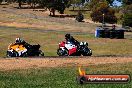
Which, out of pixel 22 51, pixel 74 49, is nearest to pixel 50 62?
pixel 22 51

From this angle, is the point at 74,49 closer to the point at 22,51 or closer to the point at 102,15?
the point at 22,51

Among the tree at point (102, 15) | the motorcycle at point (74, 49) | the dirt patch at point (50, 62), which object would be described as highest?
the dirt patch at point (50, 62)

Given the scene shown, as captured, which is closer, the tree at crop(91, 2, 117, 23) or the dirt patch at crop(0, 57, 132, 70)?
the dirt patch at crop(0, 57, 132, 70)

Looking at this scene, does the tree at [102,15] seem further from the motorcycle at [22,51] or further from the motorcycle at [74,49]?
the motorcycle at [22,51]

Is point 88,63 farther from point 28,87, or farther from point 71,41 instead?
point 28,87

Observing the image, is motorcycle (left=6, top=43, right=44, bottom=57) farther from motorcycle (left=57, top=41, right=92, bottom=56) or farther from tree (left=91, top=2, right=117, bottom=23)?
tree (left=91, top=2, right=117, bottom=23)

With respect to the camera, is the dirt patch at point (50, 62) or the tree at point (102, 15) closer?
the dirt patch at point (50, 62)

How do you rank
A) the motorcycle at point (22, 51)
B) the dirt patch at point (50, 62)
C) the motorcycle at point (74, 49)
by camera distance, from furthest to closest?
the motorcycle at point (74, 49) → the motorcycle at point (22, 51) → the dirt patch at point (50, 62)

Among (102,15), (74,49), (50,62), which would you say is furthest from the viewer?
(102,15)

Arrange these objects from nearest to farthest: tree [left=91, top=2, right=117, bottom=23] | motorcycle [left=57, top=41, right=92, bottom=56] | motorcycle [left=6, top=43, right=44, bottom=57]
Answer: motorcycle [left=6, top=43, right=44, bottom=57]
motorcycle [left=57, top=41, right=92, bottom=56]
tree [left=91, top=2, right=117, bottom=23]

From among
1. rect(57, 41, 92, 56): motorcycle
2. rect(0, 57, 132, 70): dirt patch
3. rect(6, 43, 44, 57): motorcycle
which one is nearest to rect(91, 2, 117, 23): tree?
rect(57, 41, 92, 56): motorcycle

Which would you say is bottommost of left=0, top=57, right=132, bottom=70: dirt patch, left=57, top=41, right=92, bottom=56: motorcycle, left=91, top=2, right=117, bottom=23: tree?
left=91, top=2, right=117, bottom=23: tree

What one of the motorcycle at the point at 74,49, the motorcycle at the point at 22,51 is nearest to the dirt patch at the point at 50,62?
the motorcycle at the point at 22,51

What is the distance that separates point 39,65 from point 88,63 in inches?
130
